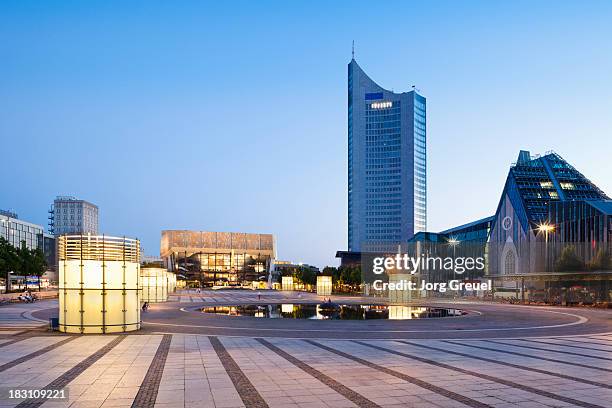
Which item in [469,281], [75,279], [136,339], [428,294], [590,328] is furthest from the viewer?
[469,281]

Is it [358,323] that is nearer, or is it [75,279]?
[75,279]

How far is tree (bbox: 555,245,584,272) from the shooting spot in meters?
75.0

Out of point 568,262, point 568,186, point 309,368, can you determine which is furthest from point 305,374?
point 568,186

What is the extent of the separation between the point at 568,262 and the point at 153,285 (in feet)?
186

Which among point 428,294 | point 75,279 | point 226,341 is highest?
point 75,279

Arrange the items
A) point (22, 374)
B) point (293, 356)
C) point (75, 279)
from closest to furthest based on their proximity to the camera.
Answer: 1. point (22, 374)
2. point (293, 356)
3. point (75, 279)

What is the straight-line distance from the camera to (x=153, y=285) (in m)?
66.4

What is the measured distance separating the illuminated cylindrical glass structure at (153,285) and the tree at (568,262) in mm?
54656

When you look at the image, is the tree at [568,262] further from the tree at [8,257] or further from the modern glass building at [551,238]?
the tree at [8,257]

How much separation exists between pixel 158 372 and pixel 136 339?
391 inches

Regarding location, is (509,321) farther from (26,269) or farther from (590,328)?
(26,269)

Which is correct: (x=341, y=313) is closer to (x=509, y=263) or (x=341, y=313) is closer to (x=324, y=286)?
(x=324, y=286)

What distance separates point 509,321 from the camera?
42.8 meters

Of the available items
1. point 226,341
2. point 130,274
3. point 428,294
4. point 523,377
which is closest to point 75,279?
point 130,274
